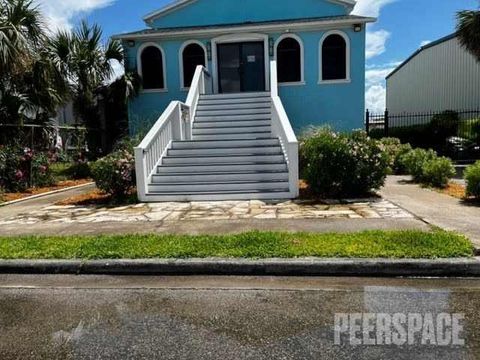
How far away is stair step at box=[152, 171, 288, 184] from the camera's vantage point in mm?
9195

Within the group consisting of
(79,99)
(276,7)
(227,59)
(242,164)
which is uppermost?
(276,7)

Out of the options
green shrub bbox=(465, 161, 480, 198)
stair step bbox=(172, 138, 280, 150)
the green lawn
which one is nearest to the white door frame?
stair step bbox=(172, 138, 280, 150)

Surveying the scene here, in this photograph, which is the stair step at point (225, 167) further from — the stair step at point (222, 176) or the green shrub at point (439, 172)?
the green shrub at point (439, 172)

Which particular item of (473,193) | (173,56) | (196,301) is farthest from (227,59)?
(196,301)

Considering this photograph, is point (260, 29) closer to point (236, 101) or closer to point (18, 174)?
point (236, 101)

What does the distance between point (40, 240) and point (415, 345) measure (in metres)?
4.85

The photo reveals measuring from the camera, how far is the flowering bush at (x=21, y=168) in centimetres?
1045

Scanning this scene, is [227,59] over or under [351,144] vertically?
over

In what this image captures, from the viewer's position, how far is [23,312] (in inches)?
146

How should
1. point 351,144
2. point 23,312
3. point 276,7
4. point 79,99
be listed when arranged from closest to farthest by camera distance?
point 23,312, point 351,144, point 79,99, point 276,7

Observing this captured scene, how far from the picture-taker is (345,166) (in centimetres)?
829

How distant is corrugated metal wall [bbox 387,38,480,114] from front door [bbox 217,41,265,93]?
1071cm

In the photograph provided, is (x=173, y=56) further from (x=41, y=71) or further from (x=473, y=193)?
(x=473, y=193)

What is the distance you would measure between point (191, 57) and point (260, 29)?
9.42 ft
